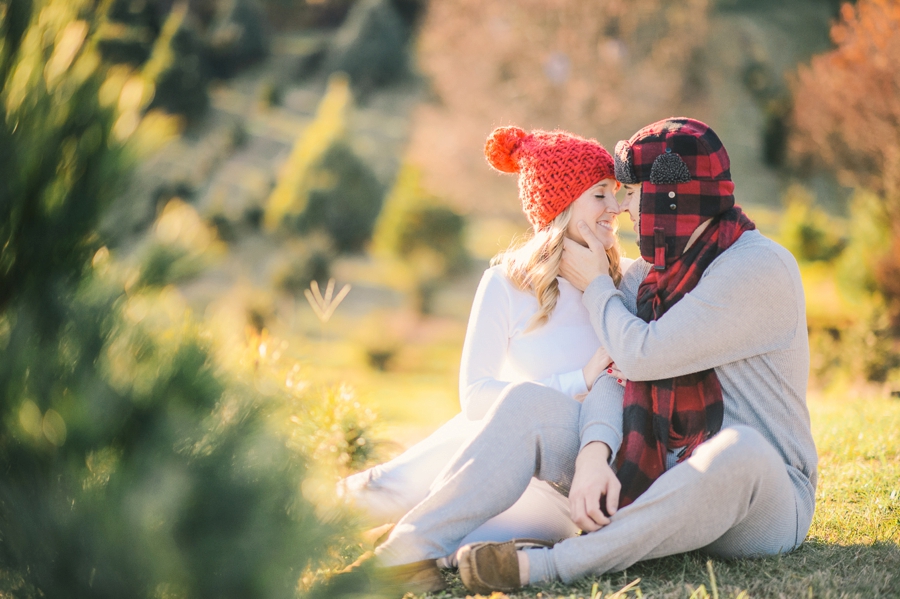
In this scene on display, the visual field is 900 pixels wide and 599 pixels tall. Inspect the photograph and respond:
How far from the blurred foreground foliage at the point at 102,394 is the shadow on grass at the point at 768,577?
1.18 m

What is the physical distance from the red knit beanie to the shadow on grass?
1344mm

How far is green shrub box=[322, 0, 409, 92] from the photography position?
2669 centimetres

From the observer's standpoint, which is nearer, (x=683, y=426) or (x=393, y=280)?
(x=683, y=426)

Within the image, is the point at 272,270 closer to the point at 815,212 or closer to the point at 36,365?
the point at 815,212

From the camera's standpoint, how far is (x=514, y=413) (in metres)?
2.35

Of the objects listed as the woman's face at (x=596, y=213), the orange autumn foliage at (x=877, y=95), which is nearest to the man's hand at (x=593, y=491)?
the woman's face at (x=596, y=213)

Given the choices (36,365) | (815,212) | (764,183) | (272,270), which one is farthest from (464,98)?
(36,365)

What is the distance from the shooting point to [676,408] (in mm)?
2408

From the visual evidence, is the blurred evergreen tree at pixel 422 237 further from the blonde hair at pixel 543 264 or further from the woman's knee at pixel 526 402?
the woman's knee at pixel 526 402

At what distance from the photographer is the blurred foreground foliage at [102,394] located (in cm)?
109

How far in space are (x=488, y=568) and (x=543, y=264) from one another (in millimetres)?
1168

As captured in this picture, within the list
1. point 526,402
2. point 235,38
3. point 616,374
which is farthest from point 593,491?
point 235,38

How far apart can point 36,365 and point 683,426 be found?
1.93 m

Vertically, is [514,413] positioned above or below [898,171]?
below
